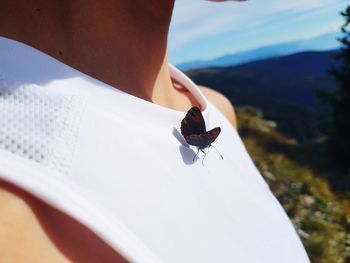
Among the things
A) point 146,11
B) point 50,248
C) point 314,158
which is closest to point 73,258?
point 50,248

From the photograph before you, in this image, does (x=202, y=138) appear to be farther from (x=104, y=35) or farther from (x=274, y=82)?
(x=274, y=82)

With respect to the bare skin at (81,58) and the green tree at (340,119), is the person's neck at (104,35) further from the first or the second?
the green tree at (340,119)

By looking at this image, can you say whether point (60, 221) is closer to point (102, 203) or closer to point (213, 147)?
point (102, 203)

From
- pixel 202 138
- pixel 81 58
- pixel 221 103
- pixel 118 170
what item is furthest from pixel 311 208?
pixel 118 170

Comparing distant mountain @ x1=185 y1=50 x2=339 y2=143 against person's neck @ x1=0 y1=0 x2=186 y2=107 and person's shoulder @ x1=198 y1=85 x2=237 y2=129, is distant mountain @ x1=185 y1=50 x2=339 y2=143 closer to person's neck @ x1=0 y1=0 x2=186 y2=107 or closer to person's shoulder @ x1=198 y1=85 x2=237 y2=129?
person's shoulder @ x1=198 y1=85 x2=237 y2=129

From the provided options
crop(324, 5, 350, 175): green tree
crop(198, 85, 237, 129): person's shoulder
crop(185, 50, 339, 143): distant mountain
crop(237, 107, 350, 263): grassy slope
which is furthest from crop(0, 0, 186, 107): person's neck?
crop(185, 50, 339, 143): distant mountain
